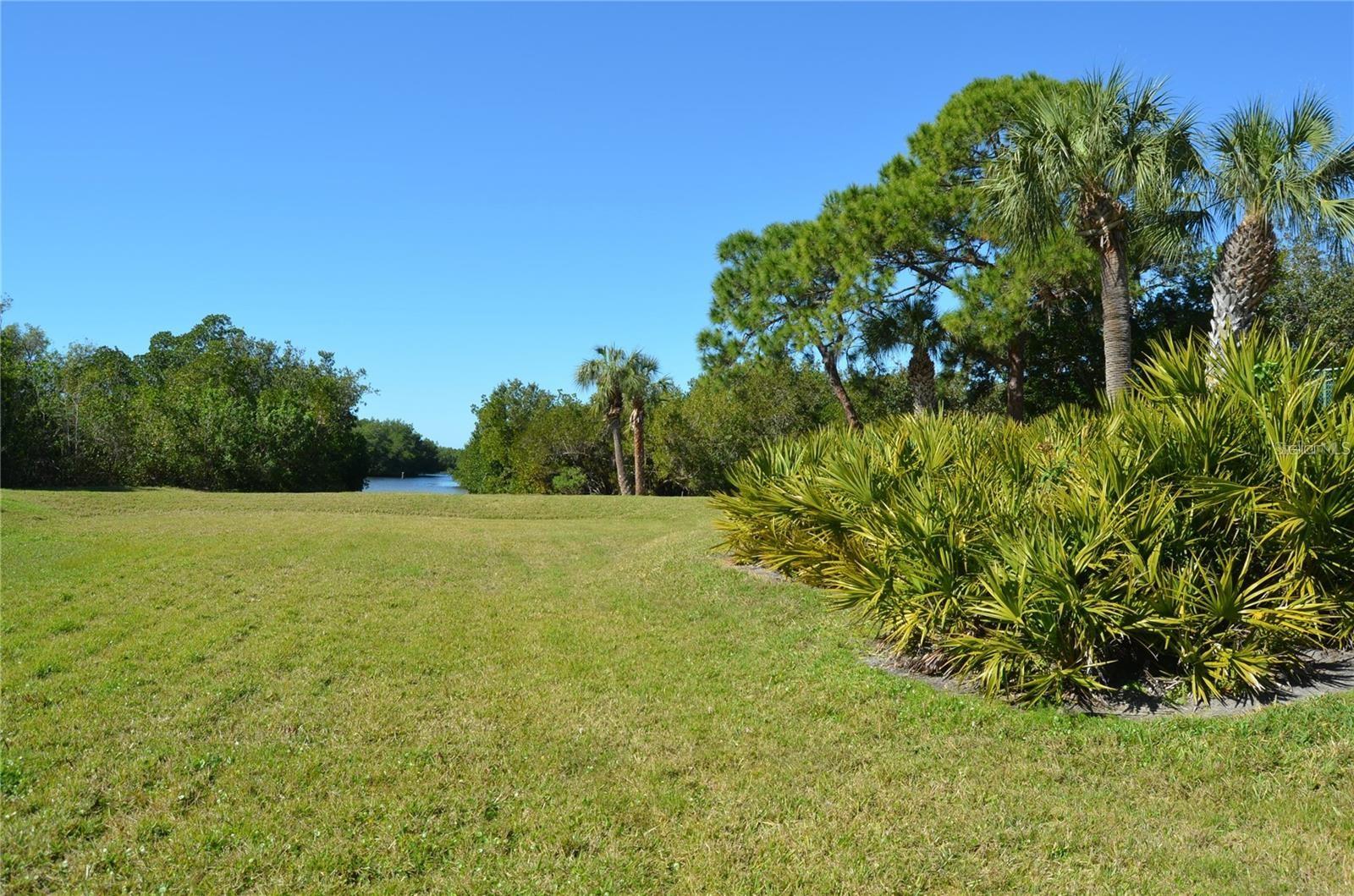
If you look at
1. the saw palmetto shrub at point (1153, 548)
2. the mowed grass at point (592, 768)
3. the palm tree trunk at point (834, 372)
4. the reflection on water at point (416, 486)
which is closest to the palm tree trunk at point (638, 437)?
the reflection on water at point (416, 486)

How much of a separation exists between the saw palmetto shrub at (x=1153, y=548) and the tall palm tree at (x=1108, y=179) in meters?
6.52

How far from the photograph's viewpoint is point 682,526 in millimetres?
22812

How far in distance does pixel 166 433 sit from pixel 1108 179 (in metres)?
41.7

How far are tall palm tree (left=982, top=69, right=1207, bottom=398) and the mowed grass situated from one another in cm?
891

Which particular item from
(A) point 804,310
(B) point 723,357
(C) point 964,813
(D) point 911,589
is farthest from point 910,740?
(B) point 723,357

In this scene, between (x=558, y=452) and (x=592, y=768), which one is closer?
(x=592, y=768)

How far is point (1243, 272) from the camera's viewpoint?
13.6 meters

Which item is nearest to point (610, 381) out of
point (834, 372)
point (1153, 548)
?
point (834, 372)

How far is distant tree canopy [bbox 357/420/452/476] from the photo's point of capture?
350 feet

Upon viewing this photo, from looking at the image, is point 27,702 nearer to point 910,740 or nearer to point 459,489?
point 910,740

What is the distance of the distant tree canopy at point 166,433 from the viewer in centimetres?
3509

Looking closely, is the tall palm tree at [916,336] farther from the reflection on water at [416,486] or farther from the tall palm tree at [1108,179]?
the reflection on water at [416,486]

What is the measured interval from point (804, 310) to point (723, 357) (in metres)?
3.80

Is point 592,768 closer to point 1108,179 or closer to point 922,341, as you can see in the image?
point 1108,179
